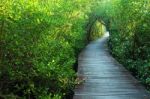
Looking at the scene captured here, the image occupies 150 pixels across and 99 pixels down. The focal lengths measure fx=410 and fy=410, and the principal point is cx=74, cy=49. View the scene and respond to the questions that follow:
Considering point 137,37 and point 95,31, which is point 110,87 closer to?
point 137,37

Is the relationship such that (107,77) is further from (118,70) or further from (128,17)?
(128,17)

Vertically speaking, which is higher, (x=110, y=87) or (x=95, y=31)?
(x=95, y=31)

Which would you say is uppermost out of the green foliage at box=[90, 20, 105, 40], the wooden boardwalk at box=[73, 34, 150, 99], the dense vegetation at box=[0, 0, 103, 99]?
the green foliage at box=[90, 20, 105, 40]

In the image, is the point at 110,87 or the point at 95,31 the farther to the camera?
the point at 95,31

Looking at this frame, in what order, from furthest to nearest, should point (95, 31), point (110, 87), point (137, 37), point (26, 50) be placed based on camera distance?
point (95, 31)
point (137, 37)
point (110, 87)
point (26, 50)

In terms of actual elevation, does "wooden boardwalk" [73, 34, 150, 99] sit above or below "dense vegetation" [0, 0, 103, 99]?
below

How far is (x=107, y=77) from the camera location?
11859mm

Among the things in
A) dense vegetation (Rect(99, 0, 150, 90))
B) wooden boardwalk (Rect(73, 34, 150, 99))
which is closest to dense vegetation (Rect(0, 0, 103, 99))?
wooden boardwalk (Rect(73, 34, 150, 99))

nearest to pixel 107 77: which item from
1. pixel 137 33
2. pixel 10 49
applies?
pixel 137 33

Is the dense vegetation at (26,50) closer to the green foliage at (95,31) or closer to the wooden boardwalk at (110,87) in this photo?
the wooden boardwalk at (110,87)

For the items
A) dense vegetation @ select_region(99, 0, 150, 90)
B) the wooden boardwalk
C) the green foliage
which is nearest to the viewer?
the wooden boardwalk

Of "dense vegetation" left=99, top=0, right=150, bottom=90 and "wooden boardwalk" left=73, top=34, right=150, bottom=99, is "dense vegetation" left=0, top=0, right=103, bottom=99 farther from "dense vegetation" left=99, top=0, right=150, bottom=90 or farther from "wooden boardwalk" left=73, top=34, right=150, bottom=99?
"dense vegetation" left=99, top=0, right=150, bottom=90

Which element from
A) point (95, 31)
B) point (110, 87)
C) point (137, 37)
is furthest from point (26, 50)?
point (95, 31)

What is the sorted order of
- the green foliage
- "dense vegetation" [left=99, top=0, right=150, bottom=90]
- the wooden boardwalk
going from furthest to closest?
the green foliage
"dense vegetation" [left=99, top=0, right=150, bottom=90]
the wooden boardwalk
